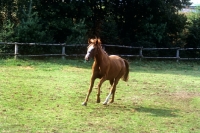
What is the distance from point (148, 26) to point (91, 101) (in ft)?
45.7

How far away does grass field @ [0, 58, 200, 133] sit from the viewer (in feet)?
21.6

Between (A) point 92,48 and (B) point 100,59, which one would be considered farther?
(B) point 100,59

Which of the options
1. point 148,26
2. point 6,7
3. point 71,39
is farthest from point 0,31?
point 148,26

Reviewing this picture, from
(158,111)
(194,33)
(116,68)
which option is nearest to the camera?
(158,111)

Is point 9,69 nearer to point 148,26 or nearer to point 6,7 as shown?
point 6,7

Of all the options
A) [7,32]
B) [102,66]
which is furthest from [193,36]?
[102,66]

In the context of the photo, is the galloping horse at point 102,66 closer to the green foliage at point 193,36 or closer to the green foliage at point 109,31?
the green foliage at point 109,31

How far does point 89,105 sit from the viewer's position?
8.43 m

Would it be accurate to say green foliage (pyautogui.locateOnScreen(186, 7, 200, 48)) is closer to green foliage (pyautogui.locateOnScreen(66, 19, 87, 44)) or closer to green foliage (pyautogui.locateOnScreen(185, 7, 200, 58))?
green foliage (pyautogui.locateOnScreen(185, 7, 200, 58))

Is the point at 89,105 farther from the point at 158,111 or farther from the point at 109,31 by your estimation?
the point at 109,31

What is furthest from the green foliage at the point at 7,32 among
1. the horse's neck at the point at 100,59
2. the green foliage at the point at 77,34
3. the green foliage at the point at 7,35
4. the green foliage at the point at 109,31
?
the horse's neck at the point at 100,59

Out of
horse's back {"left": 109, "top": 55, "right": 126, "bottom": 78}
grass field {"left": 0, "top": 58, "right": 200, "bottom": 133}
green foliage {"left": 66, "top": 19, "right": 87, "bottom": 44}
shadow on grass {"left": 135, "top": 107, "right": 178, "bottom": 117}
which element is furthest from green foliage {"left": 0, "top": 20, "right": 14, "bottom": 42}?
shadow on grass {"left": 135, "top": 107, "right": 178, "bottom": 117}

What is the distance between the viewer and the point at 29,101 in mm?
8422

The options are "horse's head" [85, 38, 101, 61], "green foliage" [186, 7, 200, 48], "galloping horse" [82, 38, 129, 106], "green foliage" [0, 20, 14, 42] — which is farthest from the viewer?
"green foliage" [186, 7, 200, 48]
